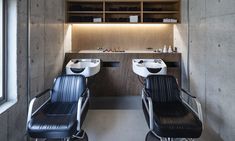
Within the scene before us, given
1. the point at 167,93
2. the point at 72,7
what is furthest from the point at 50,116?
the point at 72,7

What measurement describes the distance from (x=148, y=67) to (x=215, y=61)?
1.37 meters

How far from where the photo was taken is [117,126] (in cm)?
396

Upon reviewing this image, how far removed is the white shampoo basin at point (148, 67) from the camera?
13.7 feet

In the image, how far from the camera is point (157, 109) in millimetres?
3109

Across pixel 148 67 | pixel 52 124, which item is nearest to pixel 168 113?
pixel 52 124

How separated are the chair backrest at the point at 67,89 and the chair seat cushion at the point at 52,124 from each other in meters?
0.41

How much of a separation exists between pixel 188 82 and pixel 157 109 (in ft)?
4.98

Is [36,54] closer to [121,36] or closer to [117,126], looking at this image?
[117,126]

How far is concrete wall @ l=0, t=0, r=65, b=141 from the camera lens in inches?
109

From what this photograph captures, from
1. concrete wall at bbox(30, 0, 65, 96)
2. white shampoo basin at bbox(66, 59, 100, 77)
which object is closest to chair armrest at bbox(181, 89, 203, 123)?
white shampoo basin at bbox(66, 59, 100, 77)

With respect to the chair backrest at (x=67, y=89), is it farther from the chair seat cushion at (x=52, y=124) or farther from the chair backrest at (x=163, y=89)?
the chair backrest at (x=163, y=89)

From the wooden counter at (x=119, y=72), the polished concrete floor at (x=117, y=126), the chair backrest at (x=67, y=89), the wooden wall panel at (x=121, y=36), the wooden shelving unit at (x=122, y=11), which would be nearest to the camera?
the chair backrest at (x=67, y=89)

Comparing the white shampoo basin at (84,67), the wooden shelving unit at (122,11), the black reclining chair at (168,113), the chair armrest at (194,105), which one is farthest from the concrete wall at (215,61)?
the white shampoo basin at (84,67)

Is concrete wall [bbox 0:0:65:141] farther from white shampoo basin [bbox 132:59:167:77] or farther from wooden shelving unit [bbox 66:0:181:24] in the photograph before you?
white shampoo basin [bbox 132:59:167:77]
